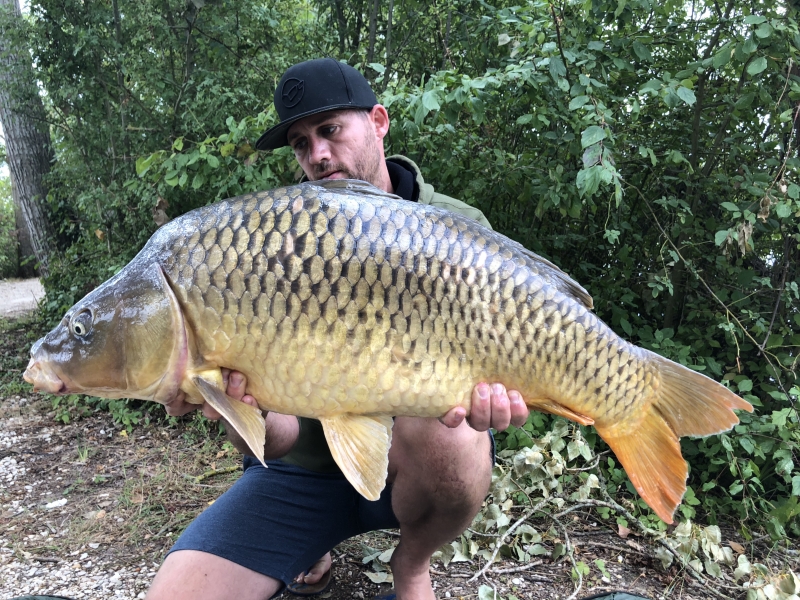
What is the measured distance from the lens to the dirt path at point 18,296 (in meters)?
5.28

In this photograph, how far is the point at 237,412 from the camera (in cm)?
104

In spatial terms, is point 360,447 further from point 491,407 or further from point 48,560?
point 48,560

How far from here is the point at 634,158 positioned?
7.63 ft

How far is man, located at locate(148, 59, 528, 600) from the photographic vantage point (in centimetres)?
134

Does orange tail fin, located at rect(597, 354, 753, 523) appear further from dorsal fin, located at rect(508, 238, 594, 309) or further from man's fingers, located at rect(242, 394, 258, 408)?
man's fingers, located at rect(242, 394, 258, 408)

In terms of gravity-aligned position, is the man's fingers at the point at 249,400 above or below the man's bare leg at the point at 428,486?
above

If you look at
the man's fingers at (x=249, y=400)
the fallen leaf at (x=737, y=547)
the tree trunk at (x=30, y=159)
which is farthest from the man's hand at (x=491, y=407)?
the tree trunk at (x=30, y=159)

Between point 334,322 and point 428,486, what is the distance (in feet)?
1.83

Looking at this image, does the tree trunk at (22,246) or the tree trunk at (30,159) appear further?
the tree trunk at (22,246)

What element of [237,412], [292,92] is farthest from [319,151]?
[237,412]

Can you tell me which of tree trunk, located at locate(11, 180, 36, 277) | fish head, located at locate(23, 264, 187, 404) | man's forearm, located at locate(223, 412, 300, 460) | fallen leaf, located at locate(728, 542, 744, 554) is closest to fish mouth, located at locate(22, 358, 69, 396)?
fish head, located at locate(23, 264, 187, 404)

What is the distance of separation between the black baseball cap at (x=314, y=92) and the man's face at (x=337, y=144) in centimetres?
4

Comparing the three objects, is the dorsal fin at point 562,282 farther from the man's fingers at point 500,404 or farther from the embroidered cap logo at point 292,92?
the embroidered cap logo at point 292,92

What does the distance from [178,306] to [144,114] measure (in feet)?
9.18
